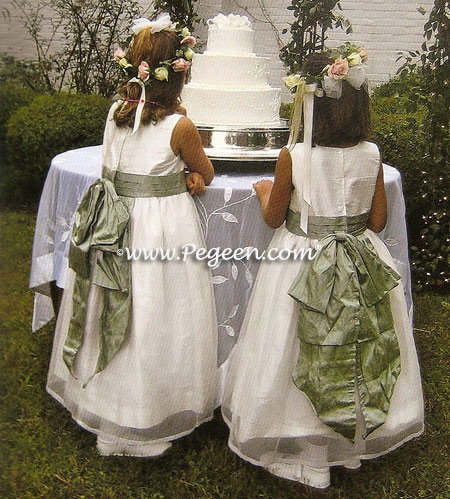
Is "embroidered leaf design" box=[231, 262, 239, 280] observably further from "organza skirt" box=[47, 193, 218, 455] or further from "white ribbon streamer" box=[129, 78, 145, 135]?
"white ribbon streamer" box=[129, 78, 145, 135]

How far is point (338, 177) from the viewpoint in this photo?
84 centimetres

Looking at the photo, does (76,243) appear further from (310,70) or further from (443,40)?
(443,40)

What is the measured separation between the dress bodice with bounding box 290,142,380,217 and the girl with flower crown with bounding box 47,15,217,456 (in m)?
0.15

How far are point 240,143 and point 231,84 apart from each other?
0.15m

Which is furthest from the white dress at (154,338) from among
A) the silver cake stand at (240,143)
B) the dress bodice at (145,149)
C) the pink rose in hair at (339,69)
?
the pink rose in hair at (339,69)

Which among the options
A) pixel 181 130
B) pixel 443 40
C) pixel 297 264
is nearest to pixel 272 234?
pixel 297 264

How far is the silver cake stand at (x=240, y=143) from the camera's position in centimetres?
99

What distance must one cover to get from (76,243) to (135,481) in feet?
1.19

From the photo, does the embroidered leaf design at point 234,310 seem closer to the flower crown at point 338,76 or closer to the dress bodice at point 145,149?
the dress bodice at point 145,149

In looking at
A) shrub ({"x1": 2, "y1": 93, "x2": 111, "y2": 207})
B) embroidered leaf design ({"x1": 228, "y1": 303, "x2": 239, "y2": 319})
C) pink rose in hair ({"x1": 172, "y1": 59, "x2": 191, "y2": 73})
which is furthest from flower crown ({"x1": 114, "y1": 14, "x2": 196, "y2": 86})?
embroidered leaf design ({"x1": 228, "y1": 303, "x2": 239, "y2": 319})

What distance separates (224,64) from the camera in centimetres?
111

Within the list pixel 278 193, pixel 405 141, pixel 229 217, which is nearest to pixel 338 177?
pixel 278 193

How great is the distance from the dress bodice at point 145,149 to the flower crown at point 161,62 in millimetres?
63

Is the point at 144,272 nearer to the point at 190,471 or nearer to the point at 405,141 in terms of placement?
the point at 190,471
